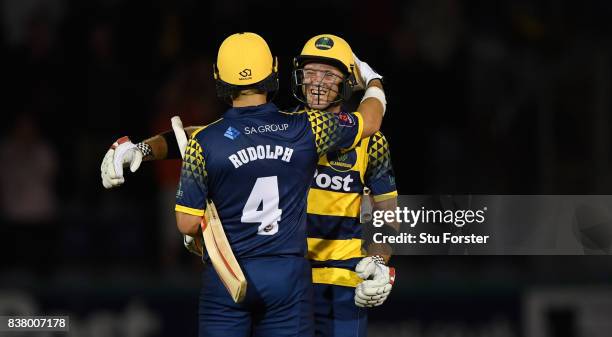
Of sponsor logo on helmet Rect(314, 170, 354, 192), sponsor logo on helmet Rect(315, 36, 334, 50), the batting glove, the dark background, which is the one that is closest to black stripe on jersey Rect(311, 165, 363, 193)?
sponsor logo on helmet Rect(314, 170, 354, 192)

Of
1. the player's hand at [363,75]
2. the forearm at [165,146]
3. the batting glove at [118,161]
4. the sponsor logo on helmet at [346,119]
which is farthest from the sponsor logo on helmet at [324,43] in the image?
the batting glove at [118,161]

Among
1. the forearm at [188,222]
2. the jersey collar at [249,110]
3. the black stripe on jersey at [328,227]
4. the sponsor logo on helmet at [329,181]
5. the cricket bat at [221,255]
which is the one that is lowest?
the cricket bat at [221,255]

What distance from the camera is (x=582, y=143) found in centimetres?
967

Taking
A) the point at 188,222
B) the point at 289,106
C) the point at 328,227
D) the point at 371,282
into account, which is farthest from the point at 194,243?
the point at 289,106

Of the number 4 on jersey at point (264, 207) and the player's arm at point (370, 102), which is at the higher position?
the player's arm at point (370, 102)

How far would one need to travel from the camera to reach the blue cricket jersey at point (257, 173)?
5691 millimetres

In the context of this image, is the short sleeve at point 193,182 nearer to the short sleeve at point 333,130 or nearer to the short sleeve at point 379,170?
the short sleeve at point 333,130

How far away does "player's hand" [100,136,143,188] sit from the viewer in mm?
5770

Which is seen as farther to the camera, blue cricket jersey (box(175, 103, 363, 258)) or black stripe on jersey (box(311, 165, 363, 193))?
black stripe on jersey (box(311, 165, 363, 193))

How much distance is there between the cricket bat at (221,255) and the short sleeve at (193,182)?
0.06 metres

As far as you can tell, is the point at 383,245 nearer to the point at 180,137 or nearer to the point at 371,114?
the point at 371,114

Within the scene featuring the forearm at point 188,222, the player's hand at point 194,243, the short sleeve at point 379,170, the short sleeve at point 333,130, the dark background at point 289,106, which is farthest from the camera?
the dark background at point 289,106

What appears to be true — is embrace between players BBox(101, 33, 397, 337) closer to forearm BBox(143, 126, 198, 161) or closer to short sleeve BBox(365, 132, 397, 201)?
forearm BBox(143, 126, 198, 161)

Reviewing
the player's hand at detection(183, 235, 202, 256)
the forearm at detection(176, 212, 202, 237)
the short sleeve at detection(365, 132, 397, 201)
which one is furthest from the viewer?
the short sleeve at detection(365, 132, 397, 201)
